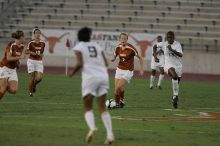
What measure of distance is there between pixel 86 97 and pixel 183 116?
598cm

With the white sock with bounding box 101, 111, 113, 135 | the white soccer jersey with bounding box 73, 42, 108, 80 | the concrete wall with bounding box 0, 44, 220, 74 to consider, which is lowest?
the white sock with bounding box 101, 111, 113, 135

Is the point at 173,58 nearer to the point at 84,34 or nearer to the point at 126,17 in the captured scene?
the point at 84,34

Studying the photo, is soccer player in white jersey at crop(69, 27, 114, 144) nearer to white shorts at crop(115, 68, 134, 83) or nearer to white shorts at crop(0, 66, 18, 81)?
white shorts at crop(0, 66, 18, 81)

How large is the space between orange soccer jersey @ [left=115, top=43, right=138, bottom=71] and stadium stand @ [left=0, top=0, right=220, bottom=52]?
2134 cm

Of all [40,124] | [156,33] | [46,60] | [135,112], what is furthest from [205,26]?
[40,124]

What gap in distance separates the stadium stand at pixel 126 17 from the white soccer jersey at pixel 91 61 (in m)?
28.9

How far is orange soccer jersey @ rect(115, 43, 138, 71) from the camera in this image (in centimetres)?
2053

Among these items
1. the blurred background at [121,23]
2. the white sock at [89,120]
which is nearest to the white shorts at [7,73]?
the white sock at [89,120]

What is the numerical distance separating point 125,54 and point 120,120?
4.16 metres

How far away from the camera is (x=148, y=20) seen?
44.5 metres

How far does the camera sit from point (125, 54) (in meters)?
20.5

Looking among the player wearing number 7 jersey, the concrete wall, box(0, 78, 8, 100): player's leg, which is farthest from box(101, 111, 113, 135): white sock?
the concrete wall

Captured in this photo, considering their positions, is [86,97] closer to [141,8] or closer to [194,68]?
[194,68]

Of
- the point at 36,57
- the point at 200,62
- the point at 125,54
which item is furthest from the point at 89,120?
the point at 200,62
